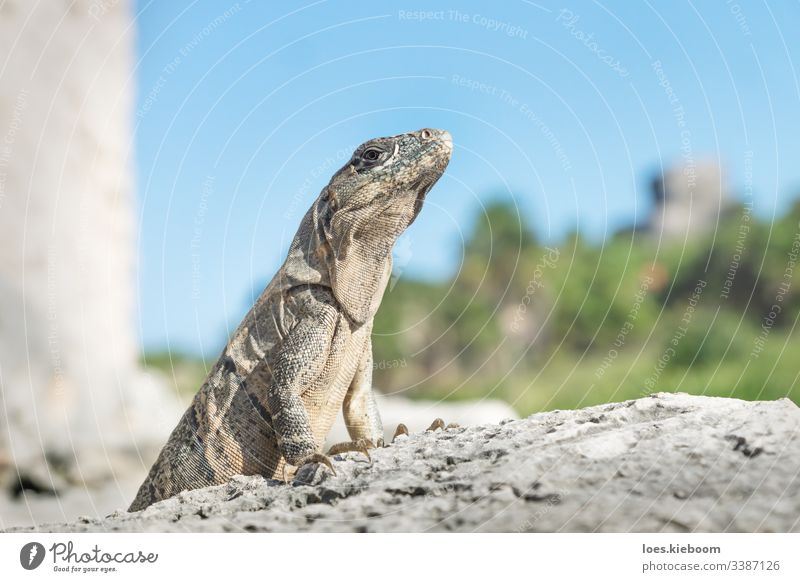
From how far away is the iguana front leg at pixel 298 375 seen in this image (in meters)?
7.88

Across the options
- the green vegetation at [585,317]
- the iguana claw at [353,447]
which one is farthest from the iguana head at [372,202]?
the green vegetation at [585,317]

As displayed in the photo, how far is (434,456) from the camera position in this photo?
7.82 meters

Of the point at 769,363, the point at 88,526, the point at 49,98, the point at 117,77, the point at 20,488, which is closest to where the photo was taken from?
the point at 88,526

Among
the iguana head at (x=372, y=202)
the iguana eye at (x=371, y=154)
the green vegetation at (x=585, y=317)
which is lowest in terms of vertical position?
the green vegetation at (x=585, y=317)

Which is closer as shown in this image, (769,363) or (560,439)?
(560,439)

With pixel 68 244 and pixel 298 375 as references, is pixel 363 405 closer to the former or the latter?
pixel 298 375

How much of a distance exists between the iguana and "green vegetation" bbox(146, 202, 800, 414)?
2799cm

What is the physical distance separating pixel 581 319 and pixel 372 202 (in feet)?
129

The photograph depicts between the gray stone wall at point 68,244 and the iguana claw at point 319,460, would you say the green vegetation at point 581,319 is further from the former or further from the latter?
the iguana claw at point 319,460

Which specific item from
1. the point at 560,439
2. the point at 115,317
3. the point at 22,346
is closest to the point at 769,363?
the point at 115,317

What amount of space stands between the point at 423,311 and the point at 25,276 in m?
26.5

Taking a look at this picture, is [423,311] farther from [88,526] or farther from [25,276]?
[88,526]

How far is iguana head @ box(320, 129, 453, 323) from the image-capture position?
8586 mm

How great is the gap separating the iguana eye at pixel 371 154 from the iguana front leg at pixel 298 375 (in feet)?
5.02
